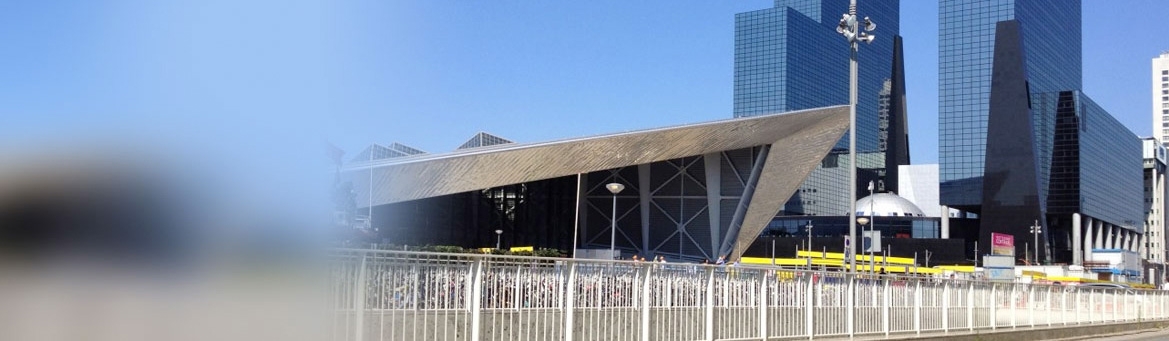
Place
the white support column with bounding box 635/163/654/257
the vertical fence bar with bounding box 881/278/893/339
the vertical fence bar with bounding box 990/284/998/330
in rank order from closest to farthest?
the vertical fence bar with bounding box 881/278/893/339
the vertical fence bar with bounding box 990/284/998/330
the white support column with bounding box 635/163/654/257

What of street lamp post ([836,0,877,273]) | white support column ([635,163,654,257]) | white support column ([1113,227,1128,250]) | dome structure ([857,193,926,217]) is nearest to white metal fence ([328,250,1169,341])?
street lamp post ([836,0,877,273])

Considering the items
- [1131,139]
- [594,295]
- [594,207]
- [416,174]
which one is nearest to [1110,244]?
[1131,139]

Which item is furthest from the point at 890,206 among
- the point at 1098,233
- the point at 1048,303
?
the point at 1048,303

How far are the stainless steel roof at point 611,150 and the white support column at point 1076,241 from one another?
295 feet

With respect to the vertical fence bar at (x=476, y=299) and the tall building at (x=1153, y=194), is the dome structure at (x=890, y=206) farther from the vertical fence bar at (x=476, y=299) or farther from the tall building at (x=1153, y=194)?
the vertical fence bar at (x=476, y=299)

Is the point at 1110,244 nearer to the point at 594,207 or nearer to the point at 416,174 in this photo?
the point at 594,207

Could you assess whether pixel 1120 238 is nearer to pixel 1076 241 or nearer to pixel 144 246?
pixel 1076 241

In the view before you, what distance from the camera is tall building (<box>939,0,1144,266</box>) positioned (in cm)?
13450

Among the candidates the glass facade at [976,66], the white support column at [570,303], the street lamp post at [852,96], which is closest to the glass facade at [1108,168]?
the glass facade at [976,66]

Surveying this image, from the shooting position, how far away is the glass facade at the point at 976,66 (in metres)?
150

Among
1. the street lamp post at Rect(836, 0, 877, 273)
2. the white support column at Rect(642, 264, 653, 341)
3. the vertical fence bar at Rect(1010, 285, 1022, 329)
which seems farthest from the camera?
the vertical fence bar at Rect(1010, 285, 1022, 329)

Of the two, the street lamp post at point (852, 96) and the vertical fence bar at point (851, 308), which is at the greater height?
the street lamp post at point (852, 96)

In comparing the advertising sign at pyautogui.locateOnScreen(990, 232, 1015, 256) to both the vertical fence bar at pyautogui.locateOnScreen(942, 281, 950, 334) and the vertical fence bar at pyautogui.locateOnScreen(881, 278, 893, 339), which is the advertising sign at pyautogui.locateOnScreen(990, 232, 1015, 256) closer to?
the vertical fence bar at pyautogui.locateOnScreen(942, 281, 950, 334)

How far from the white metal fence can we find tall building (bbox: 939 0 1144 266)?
385ft
